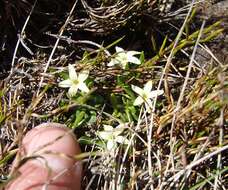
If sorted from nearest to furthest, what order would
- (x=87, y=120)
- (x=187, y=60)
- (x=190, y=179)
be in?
(x=190, y=179)
(x=87, y=120)
(x=187, y=60)

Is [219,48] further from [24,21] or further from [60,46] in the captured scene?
[24,21]

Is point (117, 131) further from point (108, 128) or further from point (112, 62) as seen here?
point (112, 62)

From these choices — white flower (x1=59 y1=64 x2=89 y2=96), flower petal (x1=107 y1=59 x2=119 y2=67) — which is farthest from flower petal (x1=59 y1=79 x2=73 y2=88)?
flower petal (x1=107 y1=59 x2=119 y2=67)

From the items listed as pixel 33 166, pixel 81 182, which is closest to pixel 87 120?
pixel 81 182

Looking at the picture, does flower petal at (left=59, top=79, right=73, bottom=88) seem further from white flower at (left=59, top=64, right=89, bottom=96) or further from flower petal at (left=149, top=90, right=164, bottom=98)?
flower petal at (left=149, top=90, right=164, bottom=98)

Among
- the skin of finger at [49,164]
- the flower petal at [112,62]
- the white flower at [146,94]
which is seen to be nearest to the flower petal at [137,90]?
the white flower at [146,94]

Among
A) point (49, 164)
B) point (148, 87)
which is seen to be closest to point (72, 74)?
point (148, 87)
